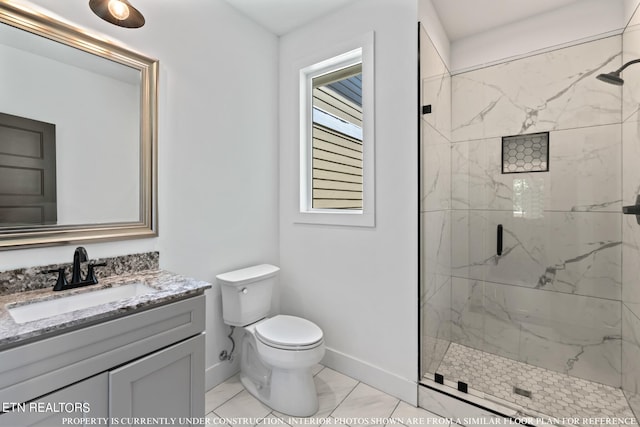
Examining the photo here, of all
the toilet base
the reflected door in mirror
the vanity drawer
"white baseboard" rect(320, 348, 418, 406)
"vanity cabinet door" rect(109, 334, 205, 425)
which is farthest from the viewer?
"white baseboard" rect(320, 348, 418, 406)

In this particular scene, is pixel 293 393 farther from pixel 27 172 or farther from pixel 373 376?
pixel 27 172

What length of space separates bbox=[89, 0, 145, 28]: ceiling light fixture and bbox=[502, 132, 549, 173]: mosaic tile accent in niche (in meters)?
2.47

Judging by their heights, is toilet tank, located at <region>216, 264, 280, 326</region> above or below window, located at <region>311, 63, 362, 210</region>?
below

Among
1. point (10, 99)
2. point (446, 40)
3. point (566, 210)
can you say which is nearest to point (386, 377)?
point (566, 210)

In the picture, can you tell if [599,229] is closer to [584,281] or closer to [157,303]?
[584,281]

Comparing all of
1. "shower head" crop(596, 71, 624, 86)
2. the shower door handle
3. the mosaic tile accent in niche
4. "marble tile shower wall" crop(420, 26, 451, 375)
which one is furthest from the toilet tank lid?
"shower head" crop(596, 71, 624, 86)

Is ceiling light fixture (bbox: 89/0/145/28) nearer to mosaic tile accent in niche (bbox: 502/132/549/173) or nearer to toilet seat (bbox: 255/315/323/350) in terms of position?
toilet seat (bbox: 255/315/323/350)

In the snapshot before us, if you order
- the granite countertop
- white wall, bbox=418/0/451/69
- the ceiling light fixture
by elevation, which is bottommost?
the granite countertop

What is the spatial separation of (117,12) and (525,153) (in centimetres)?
263

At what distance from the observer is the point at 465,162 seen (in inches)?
96.2

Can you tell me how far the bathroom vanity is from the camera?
89cm

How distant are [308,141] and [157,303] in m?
1.64

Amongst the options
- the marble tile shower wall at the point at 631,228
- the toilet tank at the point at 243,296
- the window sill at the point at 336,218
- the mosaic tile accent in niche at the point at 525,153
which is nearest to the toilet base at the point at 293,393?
the toilet tank at the point at 243,296

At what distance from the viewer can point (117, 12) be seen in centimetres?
130
